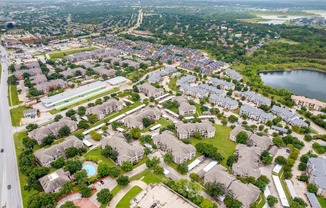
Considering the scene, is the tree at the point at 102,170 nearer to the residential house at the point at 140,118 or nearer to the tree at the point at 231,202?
the residential house at the point at 140,118

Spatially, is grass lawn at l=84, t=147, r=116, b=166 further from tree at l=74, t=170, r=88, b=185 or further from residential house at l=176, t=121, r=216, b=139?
residential house at l=176, t=121, r=216, b=139

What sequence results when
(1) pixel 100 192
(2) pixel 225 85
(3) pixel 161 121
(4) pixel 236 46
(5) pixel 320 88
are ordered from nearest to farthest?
1. (1) pixel 100 192
2. (3) pixel 161 121
3. (2) pixel 225 85
4. (5) pixel 320 88
5. (4) pixel 236 46

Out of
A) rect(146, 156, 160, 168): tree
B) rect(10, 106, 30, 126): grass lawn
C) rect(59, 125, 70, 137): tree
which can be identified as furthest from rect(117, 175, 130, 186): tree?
rect(10, 106, 30, 126): grass lawn

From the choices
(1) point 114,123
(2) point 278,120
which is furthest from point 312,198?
(1) point 114,123

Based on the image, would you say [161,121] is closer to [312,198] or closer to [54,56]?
[312,198]

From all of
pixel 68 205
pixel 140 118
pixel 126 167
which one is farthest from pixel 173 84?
pixel 68 205
